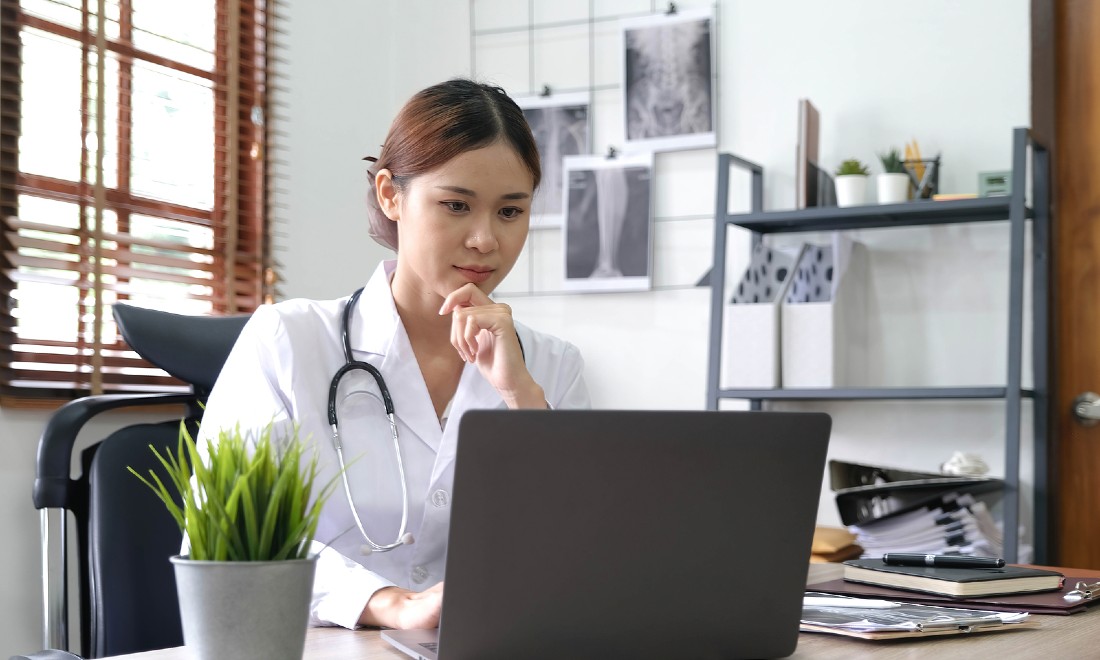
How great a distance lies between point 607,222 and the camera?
113 inches

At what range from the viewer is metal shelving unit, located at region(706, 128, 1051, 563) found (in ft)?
7.29

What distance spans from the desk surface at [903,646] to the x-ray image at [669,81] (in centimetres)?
189

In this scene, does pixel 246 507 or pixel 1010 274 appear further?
pixel 1010 274

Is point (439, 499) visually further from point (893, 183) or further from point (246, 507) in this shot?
point (893, 183)

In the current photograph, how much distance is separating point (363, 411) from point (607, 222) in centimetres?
152

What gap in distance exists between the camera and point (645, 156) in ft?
9.29

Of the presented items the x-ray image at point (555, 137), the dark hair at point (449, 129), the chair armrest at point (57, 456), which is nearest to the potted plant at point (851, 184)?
the x-ray image at point (555, 137)

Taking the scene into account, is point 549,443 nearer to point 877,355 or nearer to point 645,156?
point 877,355

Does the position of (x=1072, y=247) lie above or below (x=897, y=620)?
above

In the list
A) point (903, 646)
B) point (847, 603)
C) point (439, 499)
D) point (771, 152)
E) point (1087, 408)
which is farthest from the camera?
point (771, 152)

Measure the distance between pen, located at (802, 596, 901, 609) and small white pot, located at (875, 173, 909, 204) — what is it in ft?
4.55

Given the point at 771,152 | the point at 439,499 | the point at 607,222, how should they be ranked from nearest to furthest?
1. the point at 439,499
2. the point at 771,152
3. the point at 607,222

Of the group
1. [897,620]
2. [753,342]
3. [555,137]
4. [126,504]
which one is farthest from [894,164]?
[126,504]

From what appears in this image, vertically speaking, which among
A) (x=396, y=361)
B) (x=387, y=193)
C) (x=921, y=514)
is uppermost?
(x=387, y=193)
